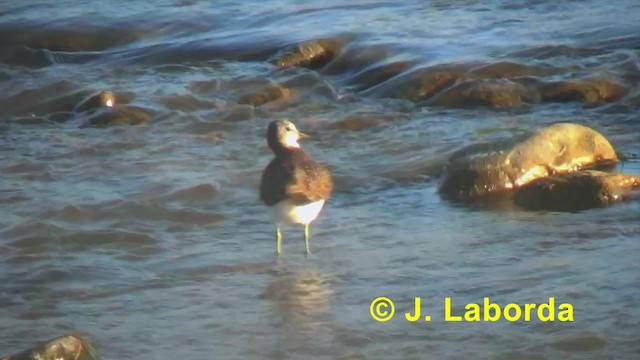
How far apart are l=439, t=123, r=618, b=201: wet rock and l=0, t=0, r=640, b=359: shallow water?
170 millimetres

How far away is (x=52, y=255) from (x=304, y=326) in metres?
1.86

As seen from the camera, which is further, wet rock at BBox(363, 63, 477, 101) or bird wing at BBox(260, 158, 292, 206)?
wet rock at BBox(363, 63, 477, 101)

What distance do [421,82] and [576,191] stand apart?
3249mm

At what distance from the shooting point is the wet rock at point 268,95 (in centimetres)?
1117

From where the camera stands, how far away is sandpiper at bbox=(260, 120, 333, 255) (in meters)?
7.38

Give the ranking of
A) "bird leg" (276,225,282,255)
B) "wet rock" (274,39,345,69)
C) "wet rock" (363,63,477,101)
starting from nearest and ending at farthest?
"bird leg" (276,225,282,255), "wet rock" (363,63,477,101), "wet rock" (274,39,345,69)

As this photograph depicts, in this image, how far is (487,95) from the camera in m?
10.5

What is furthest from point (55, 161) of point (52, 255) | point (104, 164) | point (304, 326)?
point (304, 326)

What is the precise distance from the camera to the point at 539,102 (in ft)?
34.2

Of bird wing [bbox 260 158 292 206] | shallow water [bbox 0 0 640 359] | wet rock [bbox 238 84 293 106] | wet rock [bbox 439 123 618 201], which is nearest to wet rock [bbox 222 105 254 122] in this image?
shallow water [bbox 0 0 640 359]

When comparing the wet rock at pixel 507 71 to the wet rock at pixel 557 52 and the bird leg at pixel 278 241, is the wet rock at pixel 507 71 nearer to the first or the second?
the wet rock at pixel 557 52

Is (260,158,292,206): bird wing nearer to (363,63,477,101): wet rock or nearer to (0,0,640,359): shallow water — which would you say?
(0,0,640,359): shallow water

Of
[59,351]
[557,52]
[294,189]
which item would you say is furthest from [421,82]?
[59,351]

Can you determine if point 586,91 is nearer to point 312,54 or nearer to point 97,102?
point 312,54
